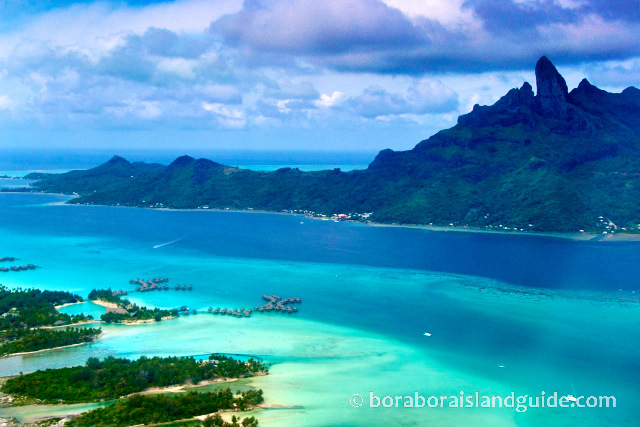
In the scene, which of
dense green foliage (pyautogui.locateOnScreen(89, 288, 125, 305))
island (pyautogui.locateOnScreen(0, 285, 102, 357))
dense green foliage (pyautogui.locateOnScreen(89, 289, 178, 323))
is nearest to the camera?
island (pyautogui.locateOnScreen(0, 285, 102, 357))

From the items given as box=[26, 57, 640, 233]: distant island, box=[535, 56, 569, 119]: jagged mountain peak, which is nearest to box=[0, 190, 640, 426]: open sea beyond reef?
box=[26, 57, 640, 233]: distant island

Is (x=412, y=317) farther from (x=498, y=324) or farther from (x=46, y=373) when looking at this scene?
(x=46, y=373)

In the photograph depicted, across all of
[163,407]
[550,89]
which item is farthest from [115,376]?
[550,89]

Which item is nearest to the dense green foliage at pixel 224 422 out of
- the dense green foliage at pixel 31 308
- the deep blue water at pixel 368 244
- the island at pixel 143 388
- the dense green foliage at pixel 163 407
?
the island at pixel 143 388

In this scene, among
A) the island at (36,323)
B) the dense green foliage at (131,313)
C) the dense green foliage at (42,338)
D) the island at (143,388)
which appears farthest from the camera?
the dense green foliage at (131,313)

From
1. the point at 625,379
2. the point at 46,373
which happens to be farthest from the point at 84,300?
the point at 625,379

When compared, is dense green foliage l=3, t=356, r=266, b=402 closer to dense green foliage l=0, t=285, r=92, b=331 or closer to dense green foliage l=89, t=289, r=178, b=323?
dense green foliage l=89, t=289, r=178, b=323

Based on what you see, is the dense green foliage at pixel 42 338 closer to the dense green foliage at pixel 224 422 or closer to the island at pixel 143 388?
the island at pixel 143 388
